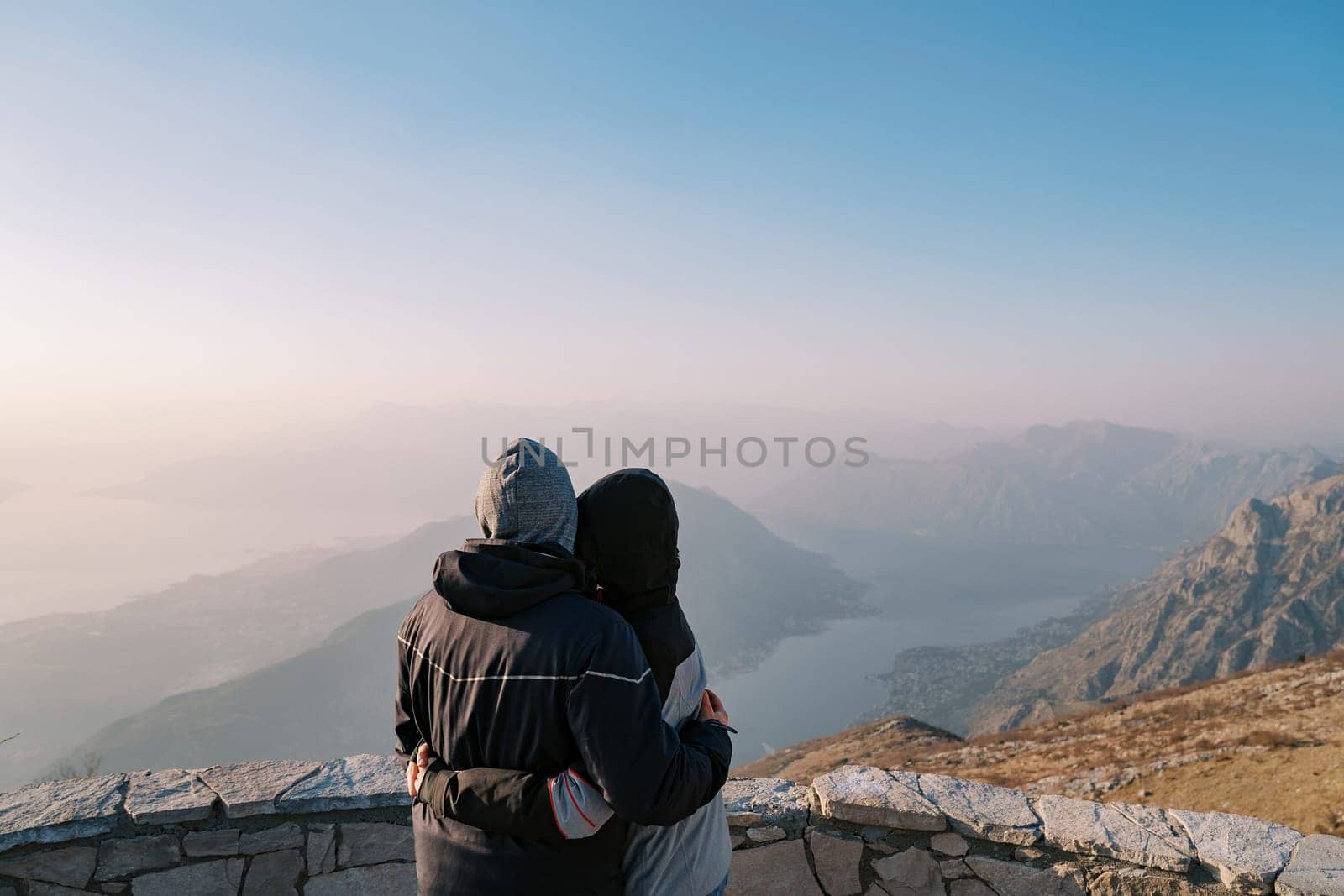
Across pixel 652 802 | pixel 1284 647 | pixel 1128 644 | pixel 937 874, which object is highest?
pixel 652 802

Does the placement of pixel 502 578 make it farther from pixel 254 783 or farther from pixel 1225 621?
pixel 1225 621

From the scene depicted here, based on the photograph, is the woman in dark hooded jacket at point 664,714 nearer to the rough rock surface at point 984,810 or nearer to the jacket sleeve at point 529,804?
the jacket sleeve at point 529,804

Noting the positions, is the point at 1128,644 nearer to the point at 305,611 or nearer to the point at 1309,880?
the point at 1309,880

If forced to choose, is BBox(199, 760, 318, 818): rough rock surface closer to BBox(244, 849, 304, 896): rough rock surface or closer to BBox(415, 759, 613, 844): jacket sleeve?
BBox(244, 849, 304, 896): rough rock surface

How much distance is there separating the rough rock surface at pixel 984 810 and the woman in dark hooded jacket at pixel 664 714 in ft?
6.10

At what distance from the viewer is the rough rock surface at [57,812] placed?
3240mm

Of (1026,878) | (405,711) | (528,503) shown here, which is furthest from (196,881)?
(1026,878)

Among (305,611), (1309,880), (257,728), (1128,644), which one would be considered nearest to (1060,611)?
(1128,644)

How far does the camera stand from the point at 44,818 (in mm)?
3295

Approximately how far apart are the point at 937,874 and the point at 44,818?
165 inches

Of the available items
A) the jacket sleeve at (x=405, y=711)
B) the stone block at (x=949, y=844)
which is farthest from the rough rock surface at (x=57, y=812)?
the stone block at (x=949, y=844)

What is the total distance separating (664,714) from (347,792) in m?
2.49

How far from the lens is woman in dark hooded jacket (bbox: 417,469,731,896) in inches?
65.7

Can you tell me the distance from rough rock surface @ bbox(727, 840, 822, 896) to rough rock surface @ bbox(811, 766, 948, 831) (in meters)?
0.25
